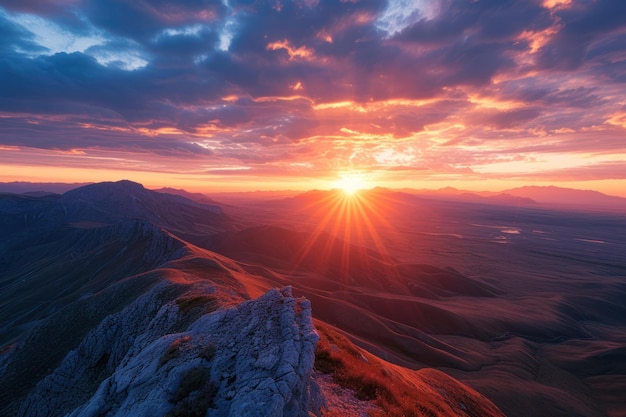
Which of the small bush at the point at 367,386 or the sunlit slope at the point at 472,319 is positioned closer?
the small bush at the point at 367,386

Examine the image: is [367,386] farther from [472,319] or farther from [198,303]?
[472,319]

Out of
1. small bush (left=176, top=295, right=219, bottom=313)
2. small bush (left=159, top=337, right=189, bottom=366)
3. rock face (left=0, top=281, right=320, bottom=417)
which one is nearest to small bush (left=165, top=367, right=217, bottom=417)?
rock face (left=0, top=281, right=320, bottom=417)

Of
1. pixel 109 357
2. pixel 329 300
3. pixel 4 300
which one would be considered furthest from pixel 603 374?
pixel 4 300

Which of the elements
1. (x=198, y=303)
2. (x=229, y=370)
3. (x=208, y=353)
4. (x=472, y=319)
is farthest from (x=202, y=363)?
(x=472, y=319)

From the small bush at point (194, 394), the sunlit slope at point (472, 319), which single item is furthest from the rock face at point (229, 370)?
the sunlit slope at point (472, 319)

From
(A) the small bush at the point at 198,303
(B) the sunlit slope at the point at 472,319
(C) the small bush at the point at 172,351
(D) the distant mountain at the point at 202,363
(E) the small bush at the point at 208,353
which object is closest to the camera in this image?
(D) the distant mountain at the point at 202,363

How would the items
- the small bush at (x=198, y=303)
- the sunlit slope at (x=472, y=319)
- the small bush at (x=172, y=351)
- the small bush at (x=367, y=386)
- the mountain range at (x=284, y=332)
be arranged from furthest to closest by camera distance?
the sunlit slope at (x=472, y=319) < the small bush at (x=198, y=303) < the small bush at (x=367, y=386) < the small bush at (x=172, y=351) < the mountain range at (x=284, y=332)

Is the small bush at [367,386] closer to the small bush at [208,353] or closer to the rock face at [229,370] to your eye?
the rock face at [229,370]

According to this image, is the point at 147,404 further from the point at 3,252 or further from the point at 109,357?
the point at 3,252

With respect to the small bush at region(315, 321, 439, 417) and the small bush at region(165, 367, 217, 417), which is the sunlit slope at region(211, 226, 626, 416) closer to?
Result: the small bush at region(315, 321, 439, 417)

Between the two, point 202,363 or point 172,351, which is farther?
point 172,351

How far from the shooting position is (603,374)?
73438 millimetres

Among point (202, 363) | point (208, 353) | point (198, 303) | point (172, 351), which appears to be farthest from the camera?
point (198, 303)

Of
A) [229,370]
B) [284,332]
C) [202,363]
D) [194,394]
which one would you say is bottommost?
[194,394]
